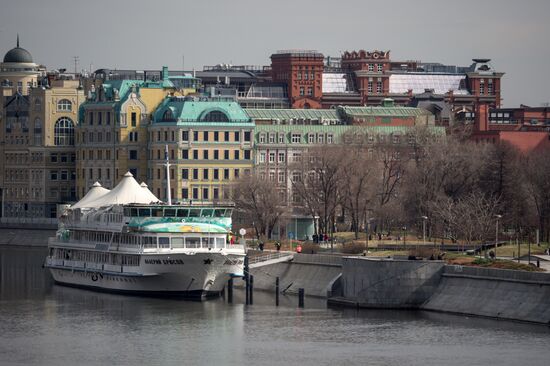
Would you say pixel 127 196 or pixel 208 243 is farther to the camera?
pixel 127 196

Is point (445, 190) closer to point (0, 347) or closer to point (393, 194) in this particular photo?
point (393, 194)

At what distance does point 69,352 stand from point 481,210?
52.7m

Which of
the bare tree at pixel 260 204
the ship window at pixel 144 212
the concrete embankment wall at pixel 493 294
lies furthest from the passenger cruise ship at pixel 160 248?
the bare tree at pixel 260 204

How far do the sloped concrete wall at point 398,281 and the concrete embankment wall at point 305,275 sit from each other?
5.25m

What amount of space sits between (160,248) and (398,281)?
21.3 metres

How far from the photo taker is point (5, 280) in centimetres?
16800

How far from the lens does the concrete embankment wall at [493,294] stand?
125 meters

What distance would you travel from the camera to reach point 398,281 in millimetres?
135375

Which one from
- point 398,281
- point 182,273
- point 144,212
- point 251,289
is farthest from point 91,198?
point 398,281

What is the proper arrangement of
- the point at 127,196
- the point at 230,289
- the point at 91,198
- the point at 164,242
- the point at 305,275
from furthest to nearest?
1. the point at 91,198
2. the point at 127,196
3. the point at 230,289
4. the point at 164,242
5. the point at 305,275

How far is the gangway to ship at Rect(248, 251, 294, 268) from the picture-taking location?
152 m

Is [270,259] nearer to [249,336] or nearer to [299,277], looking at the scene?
[299,277]

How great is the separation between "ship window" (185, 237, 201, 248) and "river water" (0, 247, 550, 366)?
441cm

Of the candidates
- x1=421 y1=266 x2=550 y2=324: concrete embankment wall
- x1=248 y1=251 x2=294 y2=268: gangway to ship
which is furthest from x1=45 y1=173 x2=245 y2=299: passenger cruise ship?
x1=421 y1=266 x2=550 y2=324: concrete embankment wall
